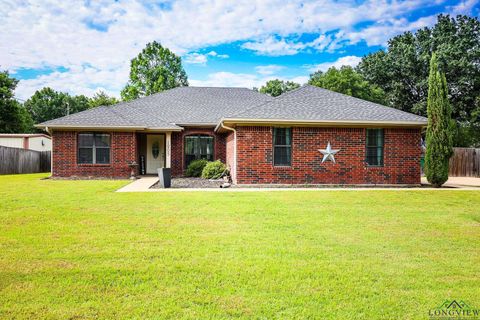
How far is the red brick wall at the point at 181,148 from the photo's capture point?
20297mm

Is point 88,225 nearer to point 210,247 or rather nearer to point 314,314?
point 210,247

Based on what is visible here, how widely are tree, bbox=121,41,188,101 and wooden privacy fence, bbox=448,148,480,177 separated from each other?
100ft

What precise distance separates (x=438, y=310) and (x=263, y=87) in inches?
1694

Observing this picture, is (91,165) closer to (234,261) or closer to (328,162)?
(328,162)

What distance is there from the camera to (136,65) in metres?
43.2

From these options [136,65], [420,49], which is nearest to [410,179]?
[420,49]

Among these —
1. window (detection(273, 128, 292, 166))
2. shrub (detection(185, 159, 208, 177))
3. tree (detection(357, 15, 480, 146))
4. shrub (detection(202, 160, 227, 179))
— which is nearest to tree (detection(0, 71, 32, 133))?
shrub (detection(185, 159, 208, 177))

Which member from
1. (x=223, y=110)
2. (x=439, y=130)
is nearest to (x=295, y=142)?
(x=439, y=130)

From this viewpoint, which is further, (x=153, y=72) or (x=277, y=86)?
(x=277, y=86)

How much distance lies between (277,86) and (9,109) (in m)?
30.8

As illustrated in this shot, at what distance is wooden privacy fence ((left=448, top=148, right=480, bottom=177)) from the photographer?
2308 centimetres

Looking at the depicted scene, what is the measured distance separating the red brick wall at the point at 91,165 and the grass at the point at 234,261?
8635mm
